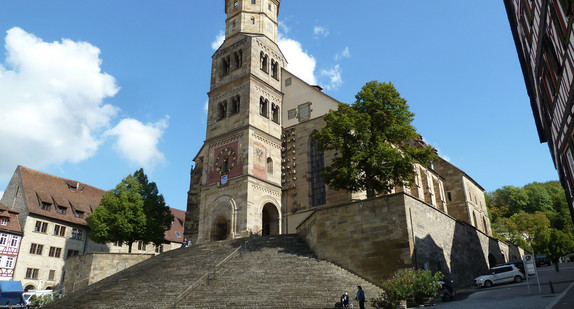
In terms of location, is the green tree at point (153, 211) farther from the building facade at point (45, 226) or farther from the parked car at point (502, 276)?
the parked car at point (502, 276)

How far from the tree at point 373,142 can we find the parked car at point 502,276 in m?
6.56

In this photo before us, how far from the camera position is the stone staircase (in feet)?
53.6

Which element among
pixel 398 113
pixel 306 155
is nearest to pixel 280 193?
pixel 306 155

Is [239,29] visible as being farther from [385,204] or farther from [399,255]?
[399,255]

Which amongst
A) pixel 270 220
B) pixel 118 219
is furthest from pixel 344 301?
pixel 118 219

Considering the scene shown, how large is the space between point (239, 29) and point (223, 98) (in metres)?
6.56

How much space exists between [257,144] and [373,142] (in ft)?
37.1

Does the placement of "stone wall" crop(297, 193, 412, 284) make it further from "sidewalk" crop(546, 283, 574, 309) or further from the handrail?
"sidewalk" crop(546, 283, 574, 309)

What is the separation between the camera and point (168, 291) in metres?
18.5

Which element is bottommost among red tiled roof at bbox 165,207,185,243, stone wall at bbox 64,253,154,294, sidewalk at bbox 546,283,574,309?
sidewalk at bbox 546,283,574,309

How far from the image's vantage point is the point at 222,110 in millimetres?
35281

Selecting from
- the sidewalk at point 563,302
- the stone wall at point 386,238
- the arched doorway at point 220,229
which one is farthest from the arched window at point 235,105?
the sidewalk at point 563,302

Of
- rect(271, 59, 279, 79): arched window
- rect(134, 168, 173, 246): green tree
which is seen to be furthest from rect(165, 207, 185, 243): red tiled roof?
rect(271, 59, 279, 79): arched window

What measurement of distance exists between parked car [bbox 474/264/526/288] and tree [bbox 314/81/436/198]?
6.56 meters
